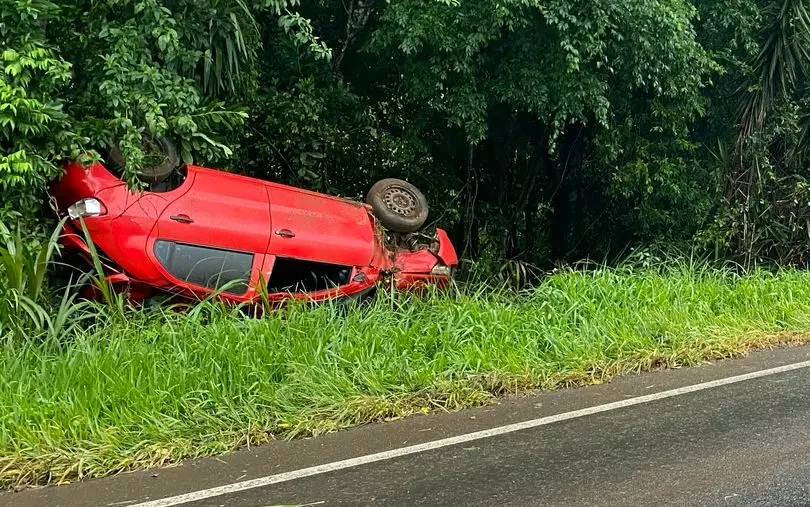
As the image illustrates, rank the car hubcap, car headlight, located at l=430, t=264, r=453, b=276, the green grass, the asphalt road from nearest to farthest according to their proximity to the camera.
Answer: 1. the asphalt road
2. the green grass
3. car headlight, located at l=430, t=264, r=453, b=276
4. the car hubcap

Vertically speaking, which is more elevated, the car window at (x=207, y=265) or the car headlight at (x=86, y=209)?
the car headlight at (x=86, y=209)

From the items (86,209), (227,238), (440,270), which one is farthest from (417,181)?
(86,209)

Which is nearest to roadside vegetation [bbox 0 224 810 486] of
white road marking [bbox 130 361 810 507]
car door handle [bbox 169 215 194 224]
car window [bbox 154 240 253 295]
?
car window [bbox 154 240 253 295]

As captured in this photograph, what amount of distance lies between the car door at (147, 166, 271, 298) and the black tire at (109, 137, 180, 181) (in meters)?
0.24

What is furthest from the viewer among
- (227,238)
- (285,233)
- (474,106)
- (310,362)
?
(474,106)

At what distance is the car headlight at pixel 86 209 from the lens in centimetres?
611

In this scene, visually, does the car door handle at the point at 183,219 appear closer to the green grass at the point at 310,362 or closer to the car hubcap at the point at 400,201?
the green grass at the point at 310,362

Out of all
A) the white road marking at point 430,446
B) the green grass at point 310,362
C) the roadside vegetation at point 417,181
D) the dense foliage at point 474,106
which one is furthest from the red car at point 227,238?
the white road marking at point 430,446

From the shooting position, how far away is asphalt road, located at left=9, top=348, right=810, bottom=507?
3.72 meters

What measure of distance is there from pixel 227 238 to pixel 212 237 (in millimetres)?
140

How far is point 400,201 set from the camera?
8.53 meters

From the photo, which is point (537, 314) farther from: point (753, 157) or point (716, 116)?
point (716, 116)

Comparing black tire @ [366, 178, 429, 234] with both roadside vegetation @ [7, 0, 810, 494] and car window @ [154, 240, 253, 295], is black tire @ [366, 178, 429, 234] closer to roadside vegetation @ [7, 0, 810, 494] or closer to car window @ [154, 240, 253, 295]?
roadside vegetation @ [7, 0, 810, 494]

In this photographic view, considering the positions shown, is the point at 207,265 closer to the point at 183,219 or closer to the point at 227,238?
the point at 227,238
